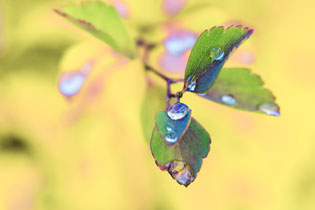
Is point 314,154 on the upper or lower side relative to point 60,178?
upper

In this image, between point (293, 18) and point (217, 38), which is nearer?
point (217, 38)

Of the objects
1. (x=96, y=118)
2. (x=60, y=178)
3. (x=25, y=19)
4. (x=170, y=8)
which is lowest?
(x=60, y=178)

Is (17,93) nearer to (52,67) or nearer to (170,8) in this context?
(52,67)

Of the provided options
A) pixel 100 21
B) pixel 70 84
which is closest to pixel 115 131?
pixel 70 84

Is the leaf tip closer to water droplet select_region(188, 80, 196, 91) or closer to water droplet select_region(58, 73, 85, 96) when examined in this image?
water droplet select_region(188, 80, 196, 91)

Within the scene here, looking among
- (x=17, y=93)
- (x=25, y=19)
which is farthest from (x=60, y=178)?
(x=25, y=19)

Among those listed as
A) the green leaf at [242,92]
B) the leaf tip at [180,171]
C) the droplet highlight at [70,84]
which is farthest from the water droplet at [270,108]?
the droplet highlight at [70,84]
